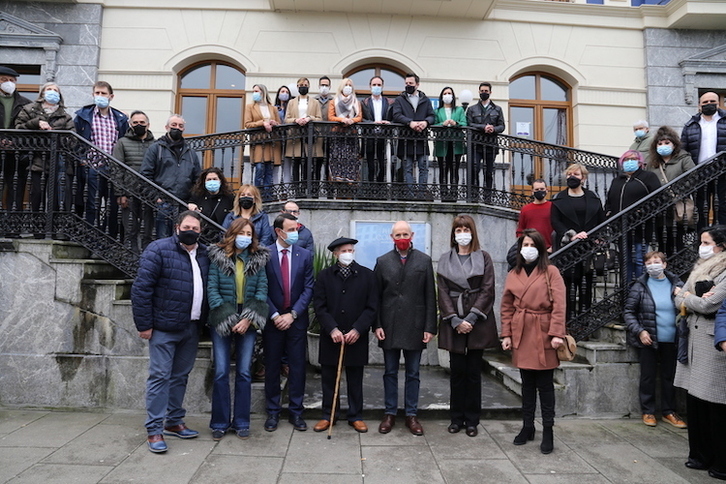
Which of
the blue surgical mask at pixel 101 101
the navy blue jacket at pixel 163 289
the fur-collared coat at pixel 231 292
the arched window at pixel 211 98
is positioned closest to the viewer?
the navy blue jacket at pixel 163 289

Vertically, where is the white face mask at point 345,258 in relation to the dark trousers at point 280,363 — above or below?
above

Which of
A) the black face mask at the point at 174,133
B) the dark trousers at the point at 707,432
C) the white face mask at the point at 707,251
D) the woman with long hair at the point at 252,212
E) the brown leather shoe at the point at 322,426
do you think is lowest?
the brown leather shoe at the point at 322,426

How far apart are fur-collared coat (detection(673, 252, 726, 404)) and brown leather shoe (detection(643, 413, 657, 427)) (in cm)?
91

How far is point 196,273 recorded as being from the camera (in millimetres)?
4668

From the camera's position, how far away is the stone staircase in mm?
5352

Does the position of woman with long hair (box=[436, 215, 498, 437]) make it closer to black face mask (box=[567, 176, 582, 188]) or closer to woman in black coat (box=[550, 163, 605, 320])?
woman in black coat (box=[550, 163, 605, 320])

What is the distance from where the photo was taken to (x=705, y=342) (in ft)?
13.9

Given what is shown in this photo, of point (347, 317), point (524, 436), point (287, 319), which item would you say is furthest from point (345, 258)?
point (524, 436)

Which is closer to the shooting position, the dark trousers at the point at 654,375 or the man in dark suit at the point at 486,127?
the dark trousers at the point at 654,375

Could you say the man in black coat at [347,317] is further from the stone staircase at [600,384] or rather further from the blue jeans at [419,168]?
the blue jeans at [419,168]

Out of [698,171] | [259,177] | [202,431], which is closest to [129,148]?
[259,177]

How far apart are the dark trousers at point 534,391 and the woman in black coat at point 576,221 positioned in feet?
4.85

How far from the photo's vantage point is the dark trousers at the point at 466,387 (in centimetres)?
482

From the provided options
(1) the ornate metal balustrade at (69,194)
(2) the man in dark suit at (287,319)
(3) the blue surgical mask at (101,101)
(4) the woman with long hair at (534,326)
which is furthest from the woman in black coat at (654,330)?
(3) the blue surgical mask at (101,101)
